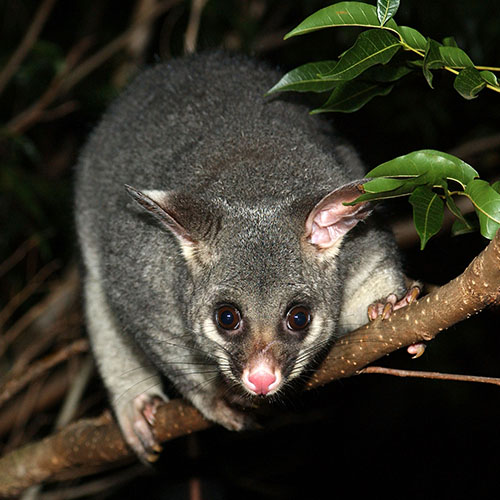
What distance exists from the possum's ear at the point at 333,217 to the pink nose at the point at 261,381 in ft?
1.93

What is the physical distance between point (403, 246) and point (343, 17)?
2804 mm

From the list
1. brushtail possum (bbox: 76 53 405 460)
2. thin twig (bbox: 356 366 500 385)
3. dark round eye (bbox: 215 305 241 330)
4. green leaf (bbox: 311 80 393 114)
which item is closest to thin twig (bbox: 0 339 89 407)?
brushtail possum (bbox: 76 53 405 460)

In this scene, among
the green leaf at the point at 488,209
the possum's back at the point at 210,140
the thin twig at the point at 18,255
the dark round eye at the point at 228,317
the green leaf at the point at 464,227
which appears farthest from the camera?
the thin twig at the point at 18,255

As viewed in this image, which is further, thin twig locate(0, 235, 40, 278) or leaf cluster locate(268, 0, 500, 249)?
thin twig locate(0, 235, 40, 278)

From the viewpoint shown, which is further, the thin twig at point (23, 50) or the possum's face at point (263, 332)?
the thin twig at point (23, 50)

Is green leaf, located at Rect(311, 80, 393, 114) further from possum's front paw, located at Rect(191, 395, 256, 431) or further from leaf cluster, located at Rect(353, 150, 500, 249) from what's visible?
possum's front paw, located at Rect(191, 395, 256, 431)

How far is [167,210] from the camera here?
2.83 m

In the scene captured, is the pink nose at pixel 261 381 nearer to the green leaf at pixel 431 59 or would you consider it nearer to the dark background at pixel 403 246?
the green leaf at pixel 431 59

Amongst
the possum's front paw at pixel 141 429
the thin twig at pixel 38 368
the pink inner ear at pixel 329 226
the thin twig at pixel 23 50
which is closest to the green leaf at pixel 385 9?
the pink inner ear at pixel 329 226

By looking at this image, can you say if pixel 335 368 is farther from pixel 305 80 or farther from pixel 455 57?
pixel 455 57

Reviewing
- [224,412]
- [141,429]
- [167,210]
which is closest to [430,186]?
[167,210]

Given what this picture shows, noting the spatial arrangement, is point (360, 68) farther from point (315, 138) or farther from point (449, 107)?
point (449, 107)

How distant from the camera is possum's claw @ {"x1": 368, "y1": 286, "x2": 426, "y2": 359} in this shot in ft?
8.75

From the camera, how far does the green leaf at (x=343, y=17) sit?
2102 mm
